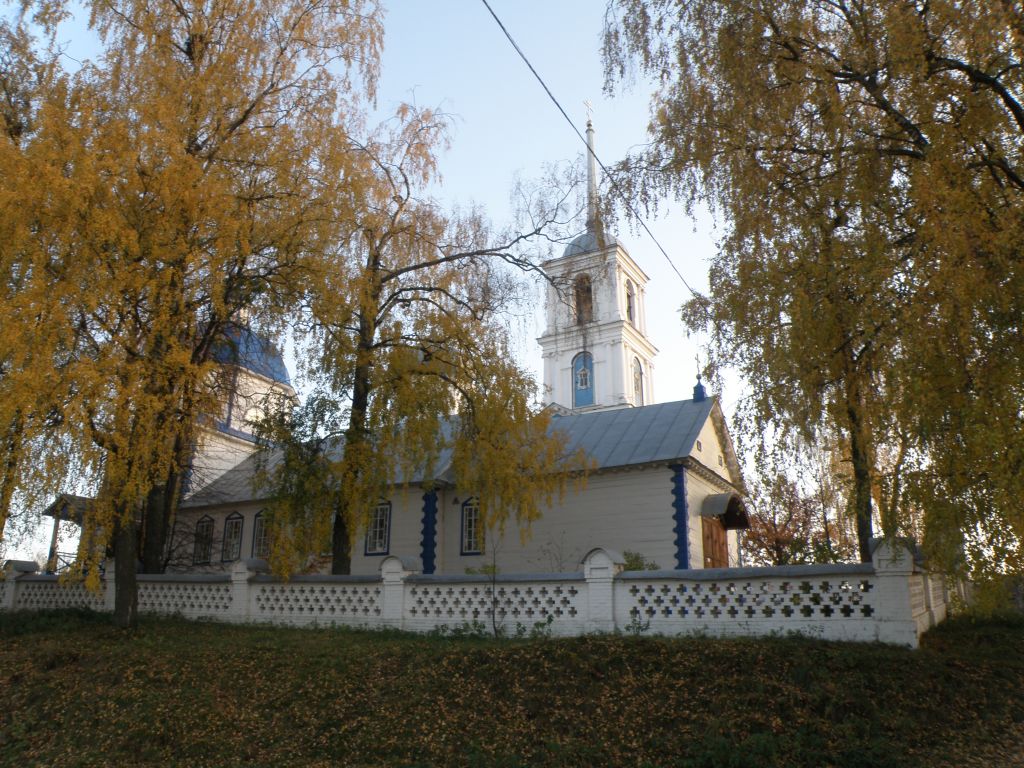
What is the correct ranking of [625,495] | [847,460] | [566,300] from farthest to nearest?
1. [625,495]
2. [566,300]
3. [847,460]

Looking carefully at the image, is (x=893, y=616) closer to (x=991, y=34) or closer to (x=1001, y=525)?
(x=1001, y=525)

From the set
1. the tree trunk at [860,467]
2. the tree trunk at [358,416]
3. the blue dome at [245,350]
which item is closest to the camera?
the tree trunk at [860,467]

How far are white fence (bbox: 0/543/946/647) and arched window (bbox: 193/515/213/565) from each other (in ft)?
33.5

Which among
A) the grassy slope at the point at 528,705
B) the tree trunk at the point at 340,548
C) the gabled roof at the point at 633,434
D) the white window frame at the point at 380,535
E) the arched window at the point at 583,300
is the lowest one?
the grassy slope at the point at 528,705

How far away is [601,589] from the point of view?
11.3 metres

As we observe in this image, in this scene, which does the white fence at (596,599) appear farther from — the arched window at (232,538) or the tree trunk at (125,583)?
the arched window at (232,538)

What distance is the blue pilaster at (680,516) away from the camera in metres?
17.4

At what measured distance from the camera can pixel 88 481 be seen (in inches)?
466

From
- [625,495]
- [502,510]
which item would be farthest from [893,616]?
[625,495]

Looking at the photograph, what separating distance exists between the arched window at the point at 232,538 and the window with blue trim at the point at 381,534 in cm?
580

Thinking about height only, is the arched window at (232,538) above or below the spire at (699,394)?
below

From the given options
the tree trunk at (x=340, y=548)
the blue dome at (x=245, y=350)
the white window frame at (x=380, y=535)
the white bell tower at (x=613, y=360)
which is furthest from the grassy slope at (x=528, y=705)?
the white bell tower at (x=613, y=360)

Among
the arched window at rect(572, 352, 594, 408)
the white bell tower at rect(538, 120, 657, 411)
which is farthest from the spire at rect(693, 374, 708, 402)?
the arched window at rect(572, 352, 594, 408)

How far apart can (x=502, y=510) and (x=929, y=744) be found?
7.70 m
